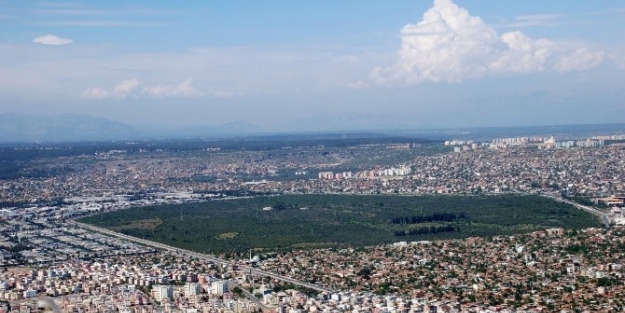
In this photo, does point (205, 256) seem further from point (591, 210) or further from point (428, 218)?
point (591, 210)

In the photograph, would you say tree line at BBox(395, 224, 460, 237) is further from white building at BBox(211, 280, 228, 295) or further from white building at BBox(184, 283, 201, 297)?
white building at BBox(184, 283, 201, 297)

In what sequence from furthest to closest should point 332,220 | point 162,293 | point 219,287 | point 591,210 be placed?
point 591,210 < point 332,220 < point 219,287 < point 162,293

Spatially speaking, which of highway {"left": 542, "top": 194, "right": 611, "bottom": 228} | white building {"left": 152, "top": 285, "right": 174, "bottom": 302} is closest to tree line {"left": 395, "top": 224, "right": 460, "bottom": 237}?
highway {"left": 542, "top": 194, "right": 611, "bottom": 228}

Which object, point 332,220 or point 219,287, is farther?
point 332,220

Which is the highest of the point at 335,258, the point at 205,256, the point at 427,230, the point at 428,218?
the point at 428,218

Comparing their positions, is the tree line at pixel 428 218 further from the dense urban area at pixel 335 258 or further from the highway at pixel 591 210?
the highway at pixel 591 210

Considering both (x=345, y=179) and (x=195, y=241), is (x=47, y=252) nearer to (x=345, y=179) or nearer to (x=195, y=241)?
(x=195, y=241)

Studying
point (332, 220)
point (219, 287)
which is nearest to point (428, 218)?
point (332, 220)
